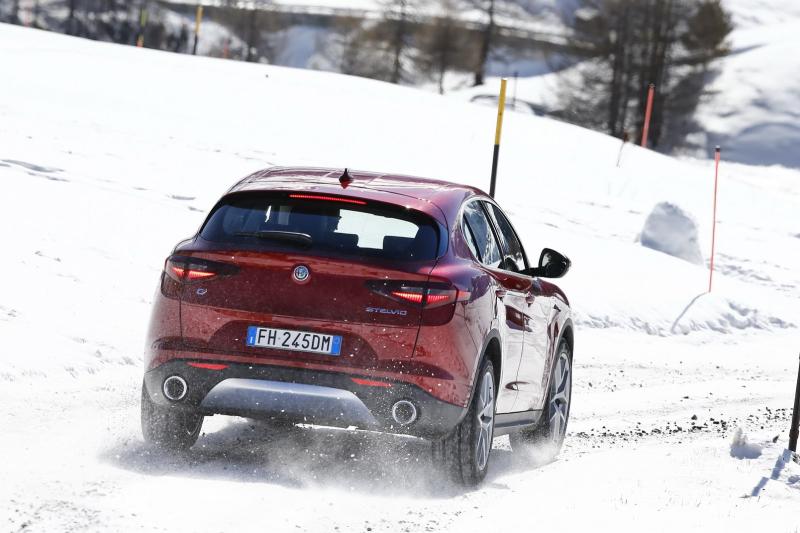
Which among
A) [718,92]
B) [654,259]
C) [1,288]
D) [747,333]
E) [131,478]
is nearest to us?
[131,478]

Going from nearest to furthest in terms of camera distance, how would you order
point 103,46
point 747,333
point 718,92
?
point 747,333 < point 103,46 < point 718,92

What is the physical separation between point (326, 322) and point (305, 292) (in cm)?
18

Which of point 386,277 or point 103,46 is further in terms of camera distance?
point 103,46

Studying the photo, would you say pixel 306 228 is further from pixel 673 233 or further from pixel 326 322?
pixel 673 233

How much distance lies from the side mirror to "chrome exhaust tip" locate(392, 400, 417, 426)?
71.7 inches

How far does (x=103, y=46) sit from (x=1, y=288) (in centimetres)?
2448

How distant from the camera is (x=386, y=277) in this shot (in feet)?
20.9

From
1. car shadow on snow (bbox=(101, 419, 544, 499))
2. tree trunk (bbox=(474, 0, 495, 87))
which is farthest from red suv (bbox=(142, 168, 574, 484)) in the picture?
tree trunk (bbox=(474, 0, 495, 87))

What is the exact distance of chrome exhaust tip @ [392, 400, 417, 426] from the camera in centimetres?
637

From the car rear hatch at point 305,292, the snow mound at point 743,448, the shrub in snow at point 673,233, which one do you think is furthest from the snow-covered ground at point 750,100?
the car rear hatch at point 305,292

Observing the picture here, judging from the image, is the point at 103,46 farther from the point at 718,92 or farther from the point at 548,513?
the point at 718,92

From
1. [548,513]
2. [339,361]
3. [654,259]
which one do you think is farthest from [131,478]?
[654,259]

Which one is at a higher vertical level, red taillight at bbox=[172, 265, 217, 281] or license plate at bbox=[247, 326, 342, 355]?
red taillight at bbox=[172, 265, 217, 281]

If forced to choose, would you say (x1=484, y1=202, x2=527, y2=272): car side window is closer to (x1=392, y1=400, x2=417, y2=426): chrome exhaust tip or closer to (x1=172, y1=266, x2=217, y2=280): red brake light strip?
(x1=392, y1=400, x2=417, y2=426): chrome exhaust tip
